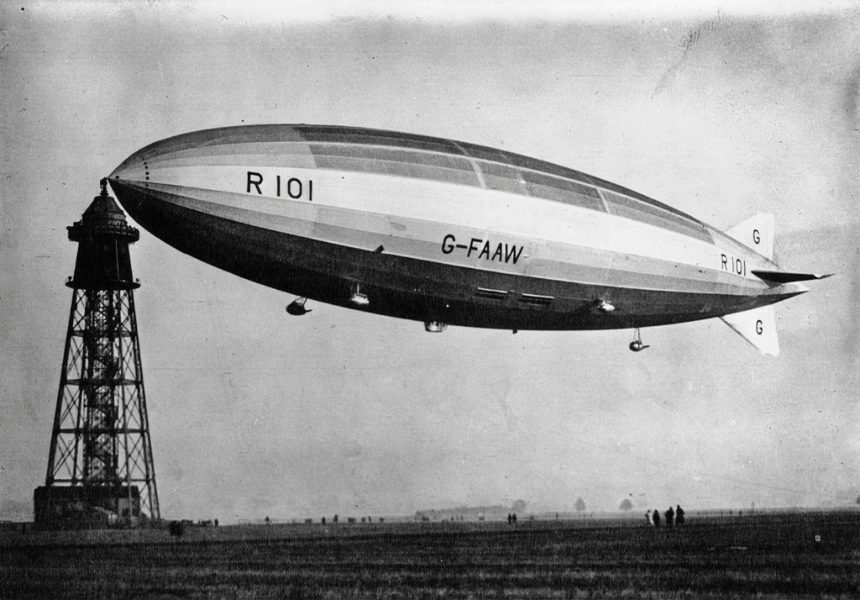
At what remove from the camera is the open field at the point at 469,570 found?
800 inches

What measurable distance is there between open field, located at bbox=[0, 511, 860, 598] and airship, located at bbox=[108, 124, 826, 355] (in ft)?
24.3

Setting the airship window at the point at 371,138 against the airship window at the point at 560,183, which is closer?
the airship window at the point at 371,138

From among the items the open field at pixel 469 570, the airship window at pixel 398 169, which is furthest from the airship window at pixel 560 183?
the open field at pixel 469 570

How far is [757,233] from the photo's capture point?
1567 inches

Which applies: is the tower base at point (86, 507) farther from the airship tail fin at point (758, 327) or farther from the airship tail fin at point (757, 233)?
the airship tail fin at point (757, 233)

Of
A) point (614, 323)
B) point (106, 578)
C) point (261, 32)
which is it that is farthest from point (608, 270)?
point (106, 578)

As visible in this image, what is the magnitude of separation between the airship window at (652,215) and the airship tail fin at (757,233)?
5054 mm

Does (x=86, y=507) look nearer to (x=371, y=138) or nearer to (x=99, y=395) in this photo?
(x=99, y=395)

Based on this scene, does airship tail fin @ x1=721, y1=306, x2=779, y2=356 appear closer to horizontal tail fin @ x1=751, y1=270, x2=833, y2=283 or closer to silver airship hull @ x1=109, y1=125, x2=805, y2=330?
horizontal tail fin @ x1=751, y1=270, x2=833, y2=283

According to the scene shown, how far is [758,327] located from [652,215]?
10.3m

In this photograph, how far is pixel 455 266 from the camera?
26312 mm

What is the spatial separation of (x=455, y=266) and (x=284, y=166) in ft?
18.7

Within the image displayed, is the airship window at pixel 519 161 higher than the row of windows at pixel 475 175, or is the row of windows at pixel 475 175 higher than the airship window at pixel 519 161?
the airship window at pixel 519 161

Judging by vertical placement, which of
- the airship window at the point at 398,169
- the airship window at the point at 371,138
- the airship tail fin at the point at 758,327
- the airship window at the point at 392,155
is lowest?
Result: the airship tail fin at the point at 758,327
